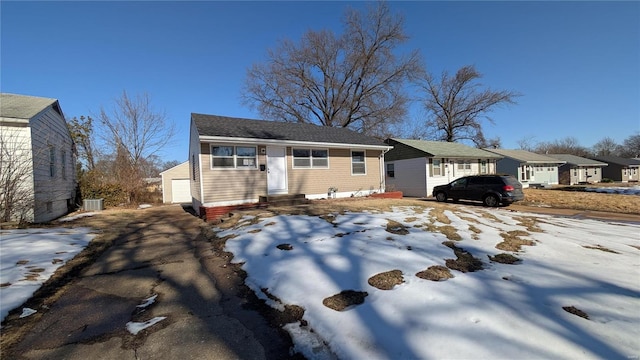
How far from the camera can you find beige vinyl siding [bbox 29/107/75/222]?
10.0m

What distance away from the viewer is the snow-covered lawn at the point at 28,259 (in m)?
3.82

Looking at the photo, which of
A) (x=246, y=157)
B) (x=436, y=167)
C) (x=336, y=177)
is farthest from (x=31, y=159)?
(x=436, y=167)

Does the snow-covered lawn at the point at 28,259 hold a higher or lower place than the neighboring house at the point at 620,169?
lower

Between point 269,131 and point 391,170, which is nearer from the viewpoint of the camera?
point 269,131

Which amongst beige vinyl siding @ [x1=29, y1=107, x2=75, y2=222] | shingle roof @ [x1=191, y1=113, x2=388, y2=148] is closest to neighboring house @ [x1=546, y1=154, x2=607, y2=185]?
shingle roof @ [x1=191, y1=113, x2=388, y2=148]

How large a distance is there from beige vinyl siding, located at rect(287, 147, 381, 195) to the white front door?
262 mm

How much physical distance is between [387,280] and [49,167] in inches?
563

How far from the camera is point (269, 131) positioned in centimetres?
1357

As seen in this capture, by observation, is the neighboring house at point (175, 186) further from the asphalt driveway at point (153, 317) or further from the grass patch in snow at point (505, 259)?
the grass patch in snow at point (505, 259)

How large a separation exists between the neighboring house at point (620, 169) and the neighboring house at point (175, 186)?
61964 millimetres

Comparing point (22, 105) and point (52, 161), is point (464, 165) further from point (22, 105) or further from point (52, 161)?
point (22, 105)

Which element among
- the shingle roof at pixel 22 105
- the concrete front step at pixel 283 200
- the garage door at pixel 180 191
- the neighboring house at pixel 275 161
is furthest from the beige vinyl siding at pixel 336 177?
the garage door at pixel 180 191

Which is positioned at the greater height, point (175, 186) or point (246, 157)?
point (246, 157)

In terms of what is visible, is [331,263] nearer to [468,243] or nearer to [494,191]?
[468,243]
